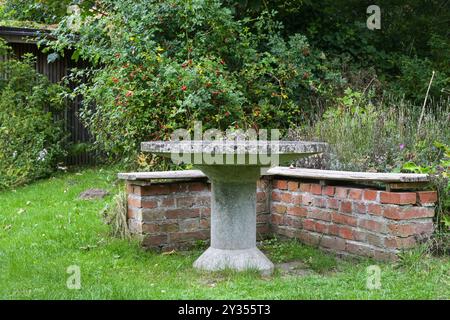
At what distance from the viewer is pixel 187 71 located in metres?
7.25

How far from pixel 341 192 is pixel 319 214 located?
1.19 feet

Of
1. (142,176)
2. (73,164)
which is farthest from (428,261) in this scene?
(73,164)

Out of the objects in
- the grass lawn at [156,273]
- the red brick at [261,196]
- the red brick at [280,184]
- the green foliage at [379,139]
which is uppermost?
the green foliage at [379,139]

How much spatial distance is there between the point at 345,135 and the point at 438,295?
8.63ft

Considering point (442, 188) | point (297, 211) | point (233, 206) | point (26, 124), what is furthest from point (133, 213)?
point (26, 124)

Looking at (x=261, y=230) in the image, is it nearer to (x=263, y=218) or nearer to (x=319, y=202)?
(x=263, y=218)

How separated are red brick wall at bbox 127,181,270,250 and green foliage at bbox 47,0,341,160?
1.60m

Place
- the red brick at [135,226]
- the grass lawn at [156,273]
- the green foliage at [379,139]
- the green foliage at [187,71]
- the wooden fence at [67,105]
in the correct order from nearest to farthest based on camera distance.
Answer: the grass lawn at [156,273] < the red brick at [135,226] < the green foliage at [379,139] < the green foliage at [187,71] < the wooden fence at [67,105]

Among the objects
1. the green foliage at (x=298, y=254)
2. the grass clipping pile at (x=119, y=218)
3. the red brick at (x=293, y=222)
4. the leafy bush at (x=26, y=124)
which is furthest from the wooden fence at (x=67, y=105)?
the green foliage at (x=298, y=254)

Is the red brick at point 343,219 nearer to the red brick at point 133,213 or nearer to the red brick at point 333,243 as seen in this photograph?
the red brick at point 333,243

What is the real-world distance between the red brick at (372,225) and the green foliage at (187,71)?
2650 millimetres

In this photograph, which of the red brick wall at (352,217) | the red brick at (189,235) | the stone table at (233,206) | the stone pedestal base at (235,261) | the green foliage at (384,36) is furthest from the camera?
the green foliage at (384,36)

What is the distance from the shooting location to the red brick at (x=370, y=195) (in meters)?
5.00
